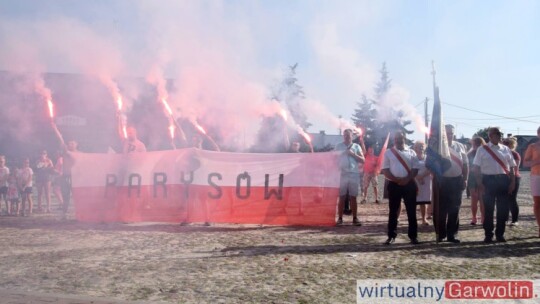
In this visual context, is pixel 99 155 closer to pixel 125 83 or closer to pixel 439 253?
pixel 125 83

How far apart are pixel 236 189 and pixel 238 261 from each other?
4.10 metres

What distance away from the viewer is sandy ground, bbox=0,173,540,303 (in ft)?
17.5

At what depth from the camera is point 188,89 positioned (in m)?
14.3

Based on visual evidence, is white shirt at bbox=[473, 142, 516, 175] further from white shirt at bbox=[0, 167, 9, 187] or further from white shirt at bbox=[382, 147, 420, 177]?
white shirt at bbox=[0, 167, 9, 187]

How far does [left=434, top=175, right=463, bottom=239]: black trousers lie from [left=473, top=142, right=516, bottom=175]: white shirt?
0.45 m

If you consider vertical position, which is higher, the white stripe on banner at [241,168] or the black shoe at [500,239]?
the white stripe on banner at [241,168]

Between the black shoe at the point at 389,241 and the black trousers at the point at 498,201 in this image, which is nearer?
the black shoe at the point at 389,241

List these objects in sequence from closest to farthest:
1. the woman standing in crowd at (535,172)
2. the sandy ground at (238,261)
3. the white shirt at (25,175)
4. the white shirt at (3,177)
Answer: the sandy ground at (238,261), the woman standing in crowd at (535,172), the white shirt at (3,177), the white shirt at (25,175)

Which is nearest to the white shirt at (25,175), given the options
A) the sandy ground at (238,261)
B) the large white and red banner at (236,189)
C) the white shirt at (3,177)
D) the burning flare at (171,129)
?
the white shirt at (3,177)

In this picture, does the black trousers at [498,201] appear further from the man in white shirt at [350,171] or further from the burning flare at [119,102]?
the burning flare at [119,102]

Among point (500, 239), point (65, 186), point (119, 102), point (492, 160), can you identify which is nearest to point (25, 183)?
point (65, 186)

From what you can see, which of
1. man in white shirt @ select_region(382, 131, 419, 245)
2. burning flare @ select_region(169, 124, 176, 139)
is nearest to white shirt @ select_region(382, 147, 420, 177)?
man in white shirt @ select_region(382, 131, 419, 245)

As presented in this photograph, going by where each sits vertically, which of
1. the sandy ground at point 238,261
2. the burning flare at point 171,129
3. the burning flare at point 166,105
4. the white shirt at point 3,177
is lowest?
the sandy ground at point 238,261

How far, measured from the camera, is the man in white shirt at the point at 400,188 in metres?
7.99
